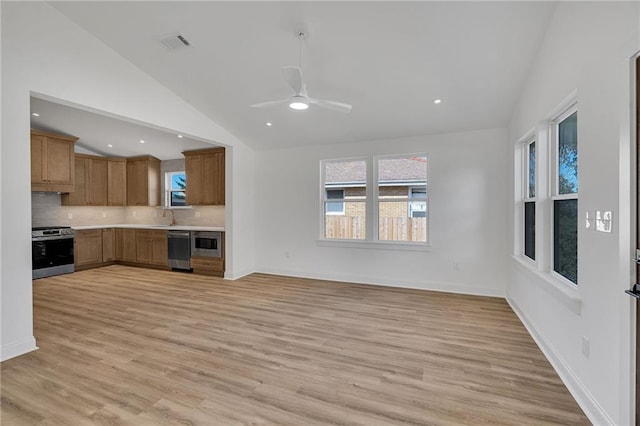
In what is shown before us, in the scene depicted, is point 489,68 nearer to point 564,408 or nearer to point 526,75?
point 526,75

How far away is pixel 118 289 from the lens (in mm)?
5148

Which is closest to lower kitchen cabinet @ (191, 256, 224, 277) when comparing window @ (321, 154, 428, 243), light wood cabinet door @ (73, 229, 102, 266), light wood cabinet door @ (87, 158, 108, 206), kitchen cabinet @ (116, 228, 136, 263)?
kitchen cabinet @ (116, 228, 136, 263)

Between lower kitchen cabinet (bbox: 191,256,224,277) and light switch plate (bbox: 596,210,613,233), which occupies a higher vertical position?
light switch plate (bbox: 596,210,613,233)

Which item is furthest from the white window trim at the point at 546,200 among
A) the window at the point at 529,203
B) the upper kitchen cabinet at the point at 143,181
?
the upper kitchen cabinet at the point at 143,181

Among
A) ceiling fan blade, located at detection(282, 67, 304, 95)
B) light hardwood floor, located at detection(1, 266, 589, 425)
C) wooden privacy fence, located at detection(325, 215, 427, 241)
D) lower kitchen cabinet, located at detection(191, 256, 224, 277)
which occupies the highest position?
ceiling fan blade, located at detection(282, 67, 304, 95)

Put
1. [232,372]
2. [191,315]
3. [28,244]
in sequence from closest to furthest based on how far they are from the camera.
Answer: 1. [232,372]
2. [28,244]
3. [191,315]

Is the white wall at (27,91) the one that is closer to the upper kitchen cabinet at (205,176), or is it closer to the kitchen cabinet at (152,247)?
the upper kitchen cabinet at (205,176)

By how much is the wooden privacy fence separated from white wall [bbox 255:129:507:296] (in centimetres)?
23

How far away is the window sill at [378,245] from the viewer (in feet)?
16.8

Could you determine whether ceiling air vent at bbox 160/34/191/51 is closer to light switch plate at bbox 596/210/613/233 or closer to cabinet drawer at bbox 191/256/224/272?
cabinet drawer at bbox 191/256/224/272

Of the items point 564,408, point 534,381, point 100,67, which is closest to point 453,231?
point 534,381

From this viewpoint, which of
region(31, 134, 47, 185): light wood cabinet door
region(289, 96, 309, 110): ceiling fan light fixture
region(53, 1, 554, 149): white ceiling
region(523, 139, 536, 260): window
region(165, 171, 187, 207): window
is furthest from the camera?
region(165, 171, 187, 207): window

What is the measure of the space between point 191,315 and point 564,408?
12.3 feet

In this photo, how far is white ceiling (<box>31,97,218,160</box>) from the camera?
5.24 metres
